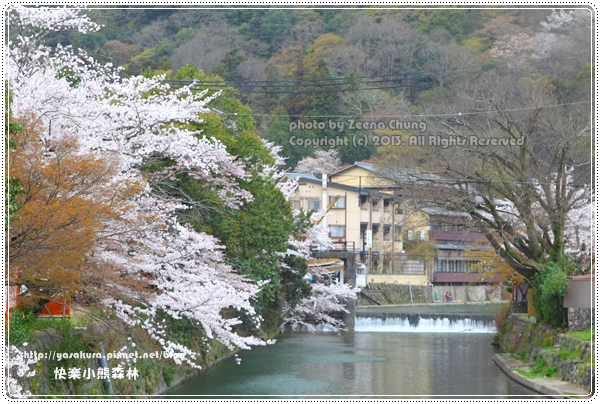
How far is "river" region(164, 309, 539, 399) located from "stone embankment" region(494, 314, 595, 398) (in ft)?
1.35

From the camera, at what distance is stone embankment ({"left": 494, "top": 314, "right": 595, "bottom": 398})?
47.3ft

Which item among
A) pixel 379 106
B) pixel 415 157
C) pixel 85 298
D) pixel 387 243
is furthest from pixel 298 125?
pixel 85 298

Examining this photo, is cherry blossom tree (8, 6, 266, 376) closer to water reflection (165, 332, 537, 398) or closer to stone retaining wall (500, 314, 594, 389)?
water reflection (165, 332, 537, 398)

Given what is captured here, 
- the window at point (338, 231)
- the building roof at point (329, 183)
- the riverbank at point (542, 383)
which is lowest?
the riverbank at point (542, 383)

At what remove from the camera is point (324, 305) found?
31.8 m

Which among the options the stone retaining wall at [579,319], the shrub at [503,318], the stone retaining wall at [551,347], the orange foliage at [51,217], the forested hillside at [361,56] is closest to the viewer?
the orange foliage at [51,217]

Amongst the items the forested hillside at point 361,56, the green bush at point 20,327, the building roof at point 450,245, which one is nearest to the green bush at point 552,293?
the green bush at point 20,327

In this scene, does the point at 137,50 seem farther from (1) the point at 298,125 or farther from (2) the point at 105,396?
(2) the point at 105,396

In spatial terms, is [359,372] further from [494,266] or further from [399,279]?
[399,279]

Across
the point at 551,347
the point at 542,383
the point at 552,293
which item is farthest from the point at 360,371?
the point at 542,383

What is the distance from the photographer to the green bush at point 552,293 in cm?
1816

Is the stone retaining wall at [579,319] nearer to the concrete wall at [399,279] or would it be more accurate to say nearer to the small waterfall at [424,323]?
the small waterfall at [424,323]

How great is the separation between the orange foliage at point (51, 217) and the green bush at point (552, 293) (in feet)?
36.5

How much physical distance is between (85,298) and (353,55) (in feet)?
121
